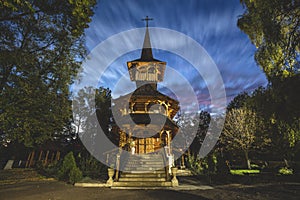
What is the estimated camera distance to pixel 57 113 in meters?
9.80

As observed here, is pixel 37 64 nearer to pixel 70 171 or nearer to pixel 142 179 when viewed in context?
pixel 70 171

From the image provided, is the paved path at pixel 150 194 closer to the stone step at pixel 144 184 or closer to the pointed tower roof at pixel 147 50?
the stone step at pixel 144 184

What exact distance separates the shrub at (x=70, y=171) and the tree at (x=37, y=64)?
3212 millimetres

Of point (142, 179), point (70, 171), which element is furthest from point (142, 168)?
point (70, 171)

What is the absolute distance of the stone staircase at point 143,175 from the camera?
10.0m

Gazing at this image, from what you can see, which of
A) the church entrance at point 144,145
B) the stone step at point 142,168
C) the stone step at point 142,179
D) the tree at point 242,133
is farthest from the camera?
the tree at point 242,133

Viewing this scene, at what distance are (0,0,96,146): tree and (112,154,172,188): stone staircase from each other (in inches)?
210

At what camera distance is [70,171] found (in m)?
11.6

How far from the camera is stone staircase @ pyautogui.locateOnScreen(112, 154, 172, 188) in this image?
1004 centimetres

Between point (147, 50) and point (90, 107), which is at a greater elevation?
point (147, 50)

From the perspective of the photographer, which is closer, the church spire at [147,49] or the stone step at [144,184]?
the stone step at [144,184]

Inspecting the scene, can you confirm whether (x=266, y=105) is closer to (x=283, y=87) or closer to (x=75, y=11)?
(x=283, y=87)

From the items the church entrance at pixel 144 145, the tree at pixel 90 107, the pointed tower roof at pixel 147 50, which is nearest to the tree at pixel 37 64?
the church entrance at pixel 144 145

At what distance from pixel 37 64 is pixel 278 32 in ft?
36.1
